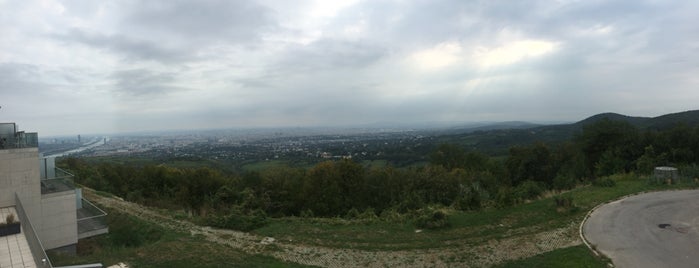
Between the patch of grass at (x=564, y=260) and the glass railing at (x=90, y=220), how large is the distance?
14654mm

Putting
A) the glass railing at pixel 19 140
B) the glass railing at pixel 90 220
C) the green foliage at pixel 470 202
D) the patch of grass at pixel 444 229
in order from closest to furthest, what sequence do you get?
the glass railing at pixel 19 140 < the patch of grass at pixel 444 229 < the glass railing at pixel 90 220 < the green foliage at pixel 470 202

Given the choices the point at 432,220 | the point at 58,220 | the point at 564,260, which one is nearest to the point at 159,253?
the point at 58,220

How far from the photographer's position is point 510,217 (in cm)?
1498

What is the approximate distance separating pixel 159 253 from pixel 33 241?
3511mm

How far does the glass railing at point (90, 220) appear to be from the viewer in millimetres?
14000

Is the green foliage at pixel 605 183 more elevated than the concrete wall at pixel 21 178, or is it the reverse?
the concrete wall at pixel 21 178

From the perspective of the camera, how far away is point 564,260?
10.2 meters

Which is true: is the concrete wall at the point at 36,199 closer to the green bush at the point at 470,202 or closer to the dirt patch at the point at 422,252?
the dirt patch at the point at 422,252

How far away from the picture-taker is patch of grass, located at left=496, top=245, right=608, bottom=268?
994 centimetres

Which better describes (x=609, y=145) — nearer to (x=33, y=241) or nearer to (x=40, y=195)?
(x=33, y=241)

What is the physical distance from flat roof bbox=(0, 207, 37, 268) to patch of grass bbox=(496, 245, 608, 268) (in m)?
12.0

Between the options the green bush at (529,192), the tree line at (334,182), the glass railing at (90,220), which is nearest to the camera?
the glass railing at (90,220)

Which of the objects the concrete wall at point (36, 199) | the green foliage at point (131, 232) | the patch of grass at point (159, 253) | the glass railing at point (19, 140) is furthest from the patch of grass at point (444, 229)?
the glass railing at point (19, 140)

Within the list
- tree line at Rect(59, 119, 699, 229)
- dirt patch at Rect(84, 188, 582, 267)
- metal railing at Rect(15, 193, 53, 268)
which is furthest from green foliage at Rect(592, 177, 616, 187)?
metal railing at Rect(15, 193, 53, 268)
